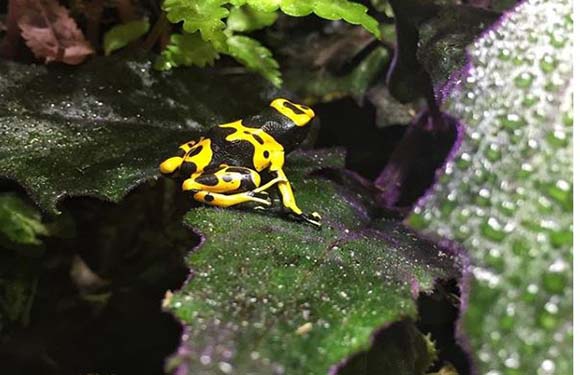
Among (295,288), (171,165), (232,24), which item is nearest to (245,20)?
(232,24)

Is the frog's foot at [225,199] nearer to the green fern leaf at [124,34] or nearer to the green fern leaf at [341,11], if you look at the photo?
the green fern leaf at [341,11]

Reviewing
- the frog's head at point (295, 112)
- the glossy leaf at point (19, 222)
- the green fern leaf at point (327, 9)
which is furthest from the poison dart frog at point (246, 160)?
the glossy leaf at point (19, 222)

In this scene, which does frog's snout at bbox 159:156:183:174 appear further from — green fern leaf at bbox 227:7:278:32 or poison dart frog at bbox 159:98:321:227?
green fern leaf at bbox 227:7:278:32

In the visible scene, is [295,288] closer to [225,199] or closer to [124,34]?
[225,199]

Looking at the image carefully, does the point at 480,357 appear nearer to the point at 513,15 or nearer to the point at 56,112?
the point at 513,15

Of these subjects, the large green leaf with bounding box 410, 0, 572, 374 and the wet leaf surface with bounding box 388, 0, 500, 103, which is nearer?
the large green leaf with bounding box 410, 0, 572, 374

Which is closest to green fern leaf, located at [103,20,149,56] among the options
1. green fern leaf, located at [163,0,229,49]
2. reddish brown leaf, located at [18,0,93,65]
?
reddish brown leaf, located at [18,0,93,65]

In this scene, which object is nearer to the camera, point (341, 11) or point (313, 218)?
point (313, 218)
